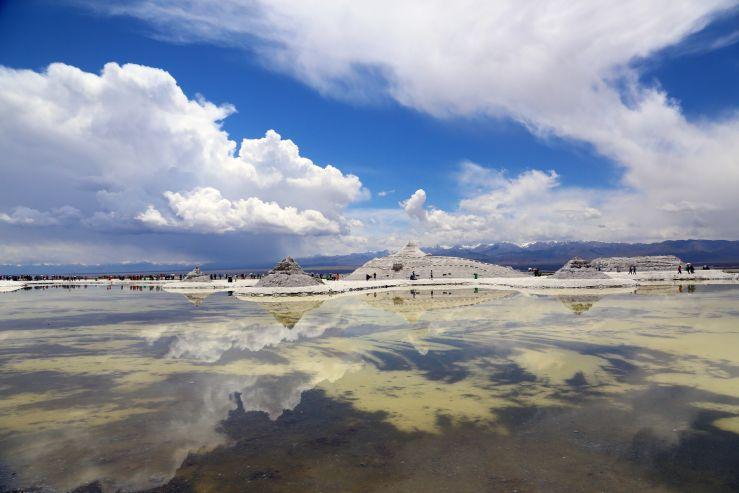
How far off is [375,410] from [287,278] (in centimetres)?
4194

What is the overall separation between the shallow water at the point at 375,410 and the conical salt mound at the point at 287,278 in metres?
28.6

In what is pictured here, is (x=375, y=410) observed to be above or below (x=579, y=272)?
below

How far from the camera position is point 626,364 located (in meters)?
14.5

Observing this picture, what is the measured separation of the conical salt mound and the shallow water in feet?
93.7

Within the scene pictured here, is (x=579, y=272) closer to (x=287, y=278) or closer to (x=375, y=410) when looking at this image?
(x=287, y=278)

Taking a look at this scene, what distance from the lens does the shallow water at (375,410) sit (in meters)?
7.34

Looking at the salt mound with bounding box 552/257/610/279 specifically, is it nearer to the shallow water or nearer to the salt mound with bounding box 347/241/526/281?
the salt mound with bounding box 347/241/526/281

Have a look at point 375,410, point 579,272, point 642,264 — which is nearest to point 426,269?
point 579,272

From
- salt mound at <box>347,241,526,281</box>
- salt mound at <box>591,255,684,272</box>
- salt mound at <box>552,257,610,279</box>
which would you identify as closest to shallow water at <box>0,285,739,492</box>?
salt mound at <box>552,257,610,279</box>

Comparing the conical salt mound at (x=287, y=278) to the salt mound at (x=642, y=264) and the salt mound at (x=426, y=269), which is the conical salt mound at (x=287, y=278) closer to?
the salt mound at (x=426, y=269)

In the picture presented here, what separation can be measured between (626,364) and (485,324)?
9388mm

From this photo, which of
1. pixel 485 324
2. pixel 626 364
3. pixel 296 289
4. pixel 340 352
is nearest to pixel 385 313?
pixel 485 324

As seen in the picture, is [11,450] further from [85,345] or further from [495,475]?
[85,345]

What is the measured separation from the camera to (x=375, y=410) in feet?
34.2
